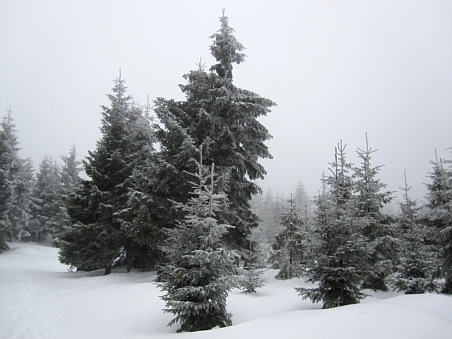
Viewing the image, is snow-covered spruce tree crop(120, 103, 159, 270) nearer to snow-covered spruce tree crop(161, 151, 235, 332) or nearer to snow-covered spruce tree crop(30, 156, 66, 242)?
snow-covered spruce tree crop(161, 151, 235, 332)

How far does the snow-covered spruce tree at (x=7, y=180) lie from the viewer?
28531 millimetres

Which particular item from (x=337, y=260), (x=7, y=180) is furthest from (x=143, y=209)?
(x=7, y=180)

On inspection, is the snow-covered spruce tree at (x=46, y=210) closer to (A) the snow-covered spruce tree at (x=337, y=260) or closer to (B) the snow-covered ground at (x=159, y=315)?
(B) the snow-covered ground at (x=159, y=315)

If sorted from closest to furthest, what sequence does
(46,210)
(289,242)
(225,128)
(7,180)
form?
(225,128) < (289,242) < (7,180) < (46,210)

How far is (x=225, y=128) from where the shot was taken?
14.9 meters

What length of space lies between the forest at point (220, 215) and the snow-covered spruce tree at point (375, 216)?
0.26 ft

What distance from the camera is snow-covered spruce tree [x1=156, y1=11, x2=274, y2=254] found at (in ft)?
48.9

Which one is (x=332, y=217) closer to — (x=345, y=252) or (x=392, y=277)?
(x=345, y=252)

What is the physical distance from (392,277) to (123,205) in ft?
55.3

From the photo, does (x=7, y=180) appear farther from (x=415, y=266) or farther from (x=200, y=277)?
(x=415, y=266)

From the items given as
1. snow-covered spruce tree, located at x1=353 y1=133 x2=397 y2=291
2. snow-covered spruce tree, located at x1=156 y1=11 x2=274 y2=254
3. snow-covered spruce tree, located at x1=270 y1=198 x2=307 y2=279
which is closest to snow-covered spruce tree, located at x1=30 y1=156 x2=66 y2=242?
snow-covered spruce tree, located at x1=156 y1=11 x2=274 y2=254

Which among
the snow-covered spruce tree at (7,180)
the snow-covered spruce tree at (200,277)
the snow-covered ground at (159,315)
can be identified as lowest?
the snow-covered ground at (159,315)

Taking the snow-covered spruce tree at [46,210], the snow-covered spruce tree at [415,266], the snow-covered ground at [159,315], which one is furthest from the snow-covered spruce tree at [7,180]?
the snow-covered spruce tree at [415,266]

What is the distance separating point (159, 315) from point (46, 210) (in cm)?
4068
